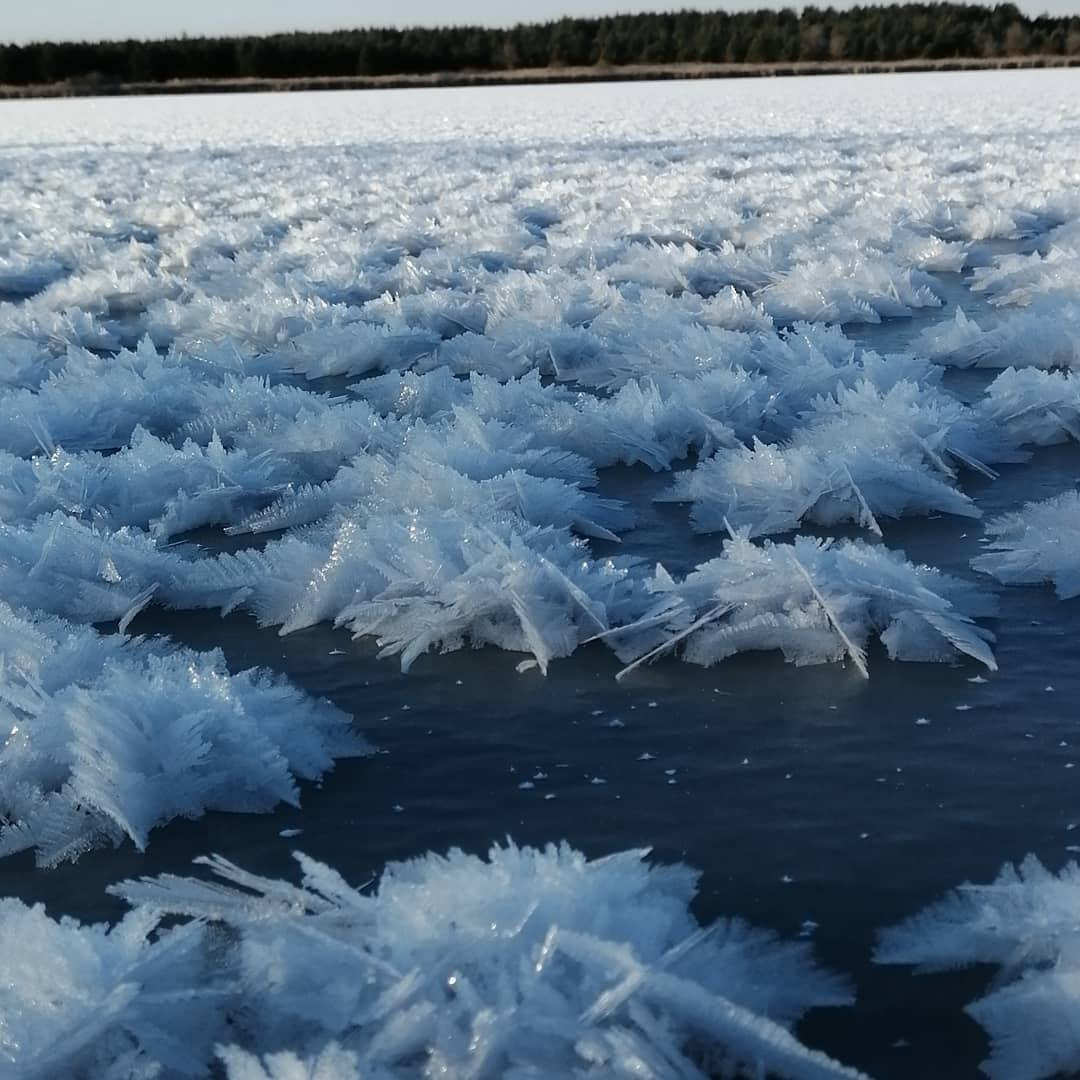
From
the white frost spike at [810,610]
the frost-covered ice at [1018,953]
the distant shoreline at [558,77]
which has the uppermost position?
the distant shoreline at [558,77]

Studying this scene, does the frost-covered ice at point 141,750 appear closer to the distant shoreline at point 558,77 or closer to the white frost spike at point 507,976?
the white frost spike at point 507,976

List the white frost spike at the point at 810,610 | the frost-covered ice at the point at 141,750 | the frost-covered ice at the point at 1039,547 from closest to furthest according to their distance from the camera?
the frost-covered ice at the point at 141,750 < the white frost spike at the point at 810,610 < the frost-covered ice at the point at 1039,547

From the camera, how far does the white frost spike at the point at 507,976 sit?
1.54m

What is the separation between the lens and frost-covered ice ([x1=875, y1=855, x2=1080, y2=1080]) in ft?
5.14

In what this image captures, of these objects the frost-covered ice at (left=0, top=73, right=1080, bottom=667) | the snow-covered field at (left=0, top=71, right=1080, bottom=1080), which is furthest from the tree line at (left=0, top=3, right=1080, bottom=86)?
the snow-covered field at (left=0, top=71, right=1080, bottom=1080)

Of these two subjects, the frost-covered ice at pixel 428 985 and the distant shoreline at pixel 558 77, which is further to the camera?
the distant shoreline at pixel 558 77

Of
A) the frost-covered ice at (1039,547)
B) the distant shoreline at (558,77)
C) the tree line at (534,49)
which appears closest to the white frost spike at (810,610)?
the frost-covered ice at (1039,547)

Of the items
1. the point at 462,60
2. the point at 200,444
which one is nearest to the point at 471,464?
the point at 200,444

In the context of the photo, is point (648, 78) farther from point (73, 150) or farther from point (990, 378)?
point (990, 378)

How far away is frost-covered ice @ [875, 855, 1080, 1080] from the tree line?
4352cm

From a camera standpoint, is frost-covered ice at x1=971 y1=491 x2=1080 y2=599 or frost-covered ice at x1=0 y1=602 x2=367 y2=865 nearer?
frost-covered ice at x1=0 y1=602 x2=367 y2=865

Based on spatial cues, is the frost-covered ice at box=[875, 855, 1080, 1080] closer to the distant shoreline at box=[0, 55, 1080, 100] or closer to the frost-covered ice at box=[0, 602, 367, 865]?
the frost-covered ice at box=[0, 602, 367, 865]

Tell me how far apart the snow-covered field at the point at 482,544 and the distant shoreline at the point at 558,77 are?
30.7 metres

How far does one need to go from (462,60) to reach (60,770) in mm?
48110
